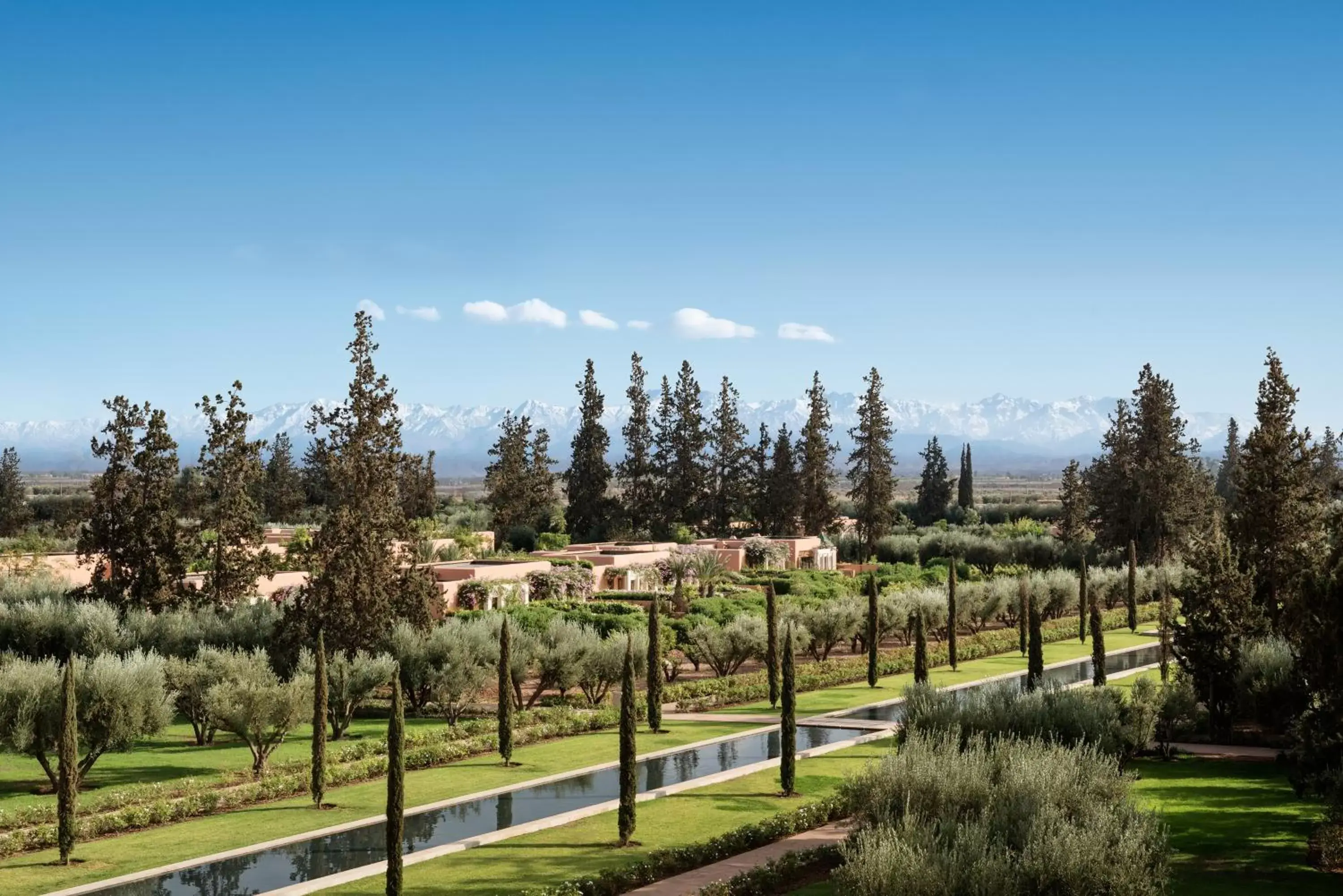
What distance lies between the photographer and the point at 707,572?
4900cm

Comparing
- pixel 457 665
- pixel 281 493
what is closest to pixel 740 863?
pixel 457 665

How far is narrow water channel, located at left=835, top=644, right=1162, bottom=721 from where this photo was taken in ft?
84.7

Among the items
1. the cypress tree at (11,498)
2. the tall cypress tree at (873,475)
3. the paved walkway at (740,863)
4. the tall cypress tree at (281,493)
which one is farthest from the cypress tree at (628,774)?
the tall cypress tree at (281,493)

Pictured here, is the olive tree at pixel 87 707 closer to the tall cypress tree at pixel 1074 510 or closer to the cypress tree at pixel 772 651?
the cypress tree at pixel 772 651

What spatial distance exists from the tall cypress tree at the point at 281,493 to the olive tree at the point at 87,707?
56.2 m

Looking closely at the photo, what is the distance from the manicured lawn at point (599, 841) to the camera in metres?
13.6

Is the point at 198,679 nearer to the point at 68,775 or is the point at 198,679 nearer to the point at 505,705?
the point at 505,705

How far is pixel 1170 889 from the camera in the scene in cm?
1289

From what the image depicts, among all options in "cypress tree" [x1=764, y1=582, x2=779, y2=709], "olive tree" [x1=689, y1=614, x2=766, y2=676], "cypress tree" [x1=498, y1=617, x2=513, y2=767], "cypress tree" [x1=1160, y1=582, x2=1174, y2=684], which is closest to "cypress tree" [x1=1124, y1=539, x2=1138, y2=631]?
"cypress tree" [x1=1160, y1=582, x2=1174, y2=684]

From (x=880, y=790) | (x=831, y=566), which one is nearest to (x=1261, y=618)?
(x=880, y=790)

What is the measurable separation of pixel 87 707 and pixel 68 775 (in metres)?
3.68

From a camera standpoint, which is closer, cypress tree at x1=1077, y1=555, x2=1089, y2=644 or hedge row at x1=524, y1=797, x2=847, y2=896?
hedge row at x1=524, y1=797, x2=847, y2=896

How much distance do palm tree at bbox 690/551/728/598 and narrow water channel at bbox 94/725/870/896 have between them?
78.9 ft

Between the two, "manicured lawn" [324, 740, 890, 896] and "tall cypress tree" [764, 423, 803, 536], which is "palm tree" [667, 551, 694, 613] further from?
"manicured lawn" [324, 740, 890, 896]
